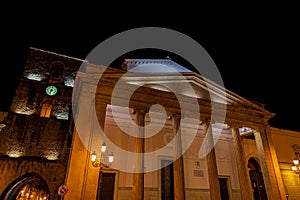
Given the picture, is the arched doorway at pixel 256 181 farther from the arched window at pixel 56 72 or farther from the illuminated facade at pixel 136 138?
the arched window at pixel 56 72

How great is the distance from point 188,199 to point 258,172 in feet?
23.5

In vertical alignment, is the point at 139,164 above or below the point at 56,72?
below

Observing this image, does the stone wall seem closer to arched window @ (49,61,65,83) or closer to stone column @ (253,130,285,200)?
arched window @ (49,61,65,83)

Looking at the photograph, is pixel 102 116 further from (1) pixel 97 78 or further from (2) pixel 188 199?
(2) pixel 188 199

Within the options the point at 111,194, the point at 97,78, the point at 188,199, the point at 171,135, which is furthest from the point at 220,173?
the point at 97,78

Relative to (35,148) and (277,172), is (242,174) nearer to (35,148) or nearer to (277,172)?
(277,172)

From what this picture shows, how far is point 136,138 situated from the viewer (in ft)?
35.4

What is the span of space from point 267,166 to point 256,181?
3.97 m

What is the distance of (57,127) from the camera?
15664 millimetres

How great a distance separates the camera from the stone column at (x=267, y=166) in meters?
12.7

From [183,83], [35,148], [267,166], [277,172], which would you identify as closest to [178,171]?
[183,83]

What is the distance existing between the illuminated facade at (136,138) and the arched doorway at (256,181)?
0.08 m

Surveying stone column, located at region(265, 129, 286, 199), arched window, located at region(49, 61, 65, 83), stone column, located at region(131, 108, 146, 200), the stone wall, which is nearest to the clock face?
arched window, located at region(49, 61, 65, 83)

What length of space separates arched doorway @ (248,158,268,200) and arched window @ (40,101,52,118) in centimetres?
1664
